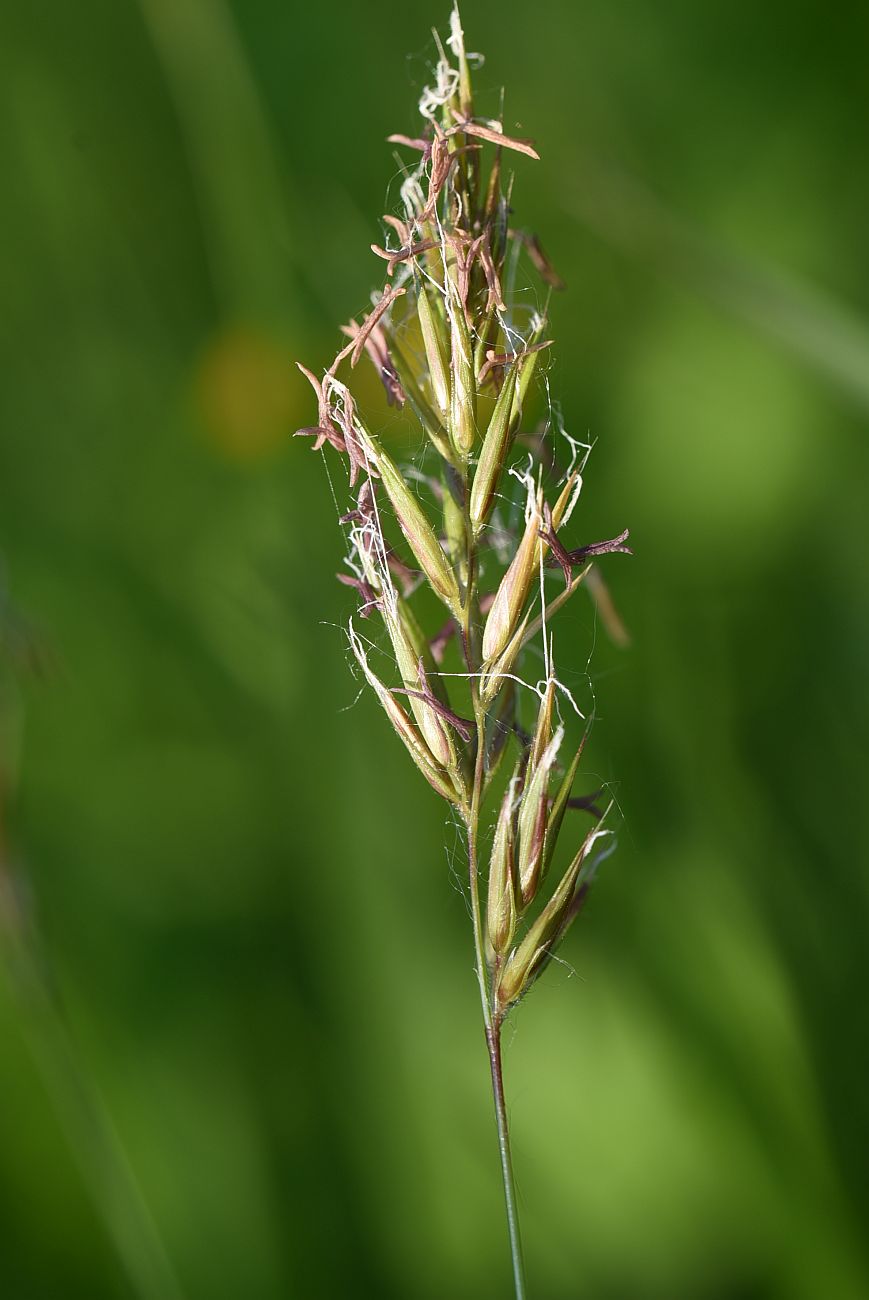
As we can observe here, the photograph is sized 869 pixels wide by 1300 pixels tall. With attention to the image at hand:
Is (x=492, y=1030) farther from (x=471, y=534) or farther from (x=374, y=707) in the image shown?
(x=374, y=707)

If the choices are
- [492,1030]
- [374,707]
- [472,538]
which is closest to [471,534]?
[472,538]

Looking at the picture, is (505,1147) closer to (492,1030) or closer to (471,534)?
(492,1030)

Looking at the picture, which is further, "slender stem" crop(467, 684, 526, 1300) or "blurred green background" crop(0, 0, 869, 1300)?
"blurred green background" crop(0, 0, 869, 1300)

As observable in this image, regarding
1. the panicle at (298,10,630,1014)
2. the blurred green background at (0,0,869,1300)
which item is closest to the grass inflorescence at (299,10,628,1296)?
the panicle at (298,10,630,1014)

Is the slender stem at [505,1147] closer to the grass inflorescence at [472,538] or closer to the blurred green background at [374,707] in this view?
the grass inflorescence at [472,538]

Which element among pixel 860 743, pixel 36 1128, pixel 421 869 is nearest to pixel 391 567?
pixel 421 869

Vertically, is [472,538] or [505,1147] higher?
[472,538]

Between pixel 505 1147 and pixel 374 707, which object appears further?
pixel 374 707

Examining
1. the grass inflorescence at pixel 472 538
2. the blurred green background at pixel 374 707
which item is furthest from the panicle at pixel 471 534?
the blurred green background at pixel 374 707

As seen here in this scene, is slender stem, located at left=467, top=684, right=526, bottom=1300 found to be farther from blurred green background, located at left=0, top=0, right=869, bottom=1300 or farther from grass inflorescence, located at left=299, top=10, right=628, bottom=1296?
blurred green background, located at left=0, top=0, right=869, bottom=1300
